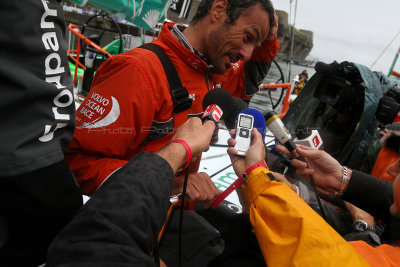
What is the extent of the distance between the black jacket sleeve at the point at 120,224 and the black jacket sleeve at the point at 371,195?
4.22ft

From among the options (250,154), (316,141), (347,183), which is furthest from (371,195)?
(250,154)

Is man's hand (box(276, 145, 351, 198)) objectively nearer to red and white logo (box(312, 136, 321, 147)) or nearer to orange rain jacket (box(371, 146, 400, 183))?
red and white logo (box(312, 136, 321, 147))

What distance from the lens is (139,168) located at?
769mm

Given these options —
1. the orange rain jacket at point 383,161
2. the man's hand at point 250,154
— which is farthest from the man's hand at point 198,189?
the orange rain jacket at point 383,161

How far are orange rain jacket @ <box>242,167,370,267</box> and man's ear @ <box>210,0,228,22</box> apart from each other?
0.97 metres

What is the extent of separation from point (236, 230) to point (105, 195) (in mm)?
761

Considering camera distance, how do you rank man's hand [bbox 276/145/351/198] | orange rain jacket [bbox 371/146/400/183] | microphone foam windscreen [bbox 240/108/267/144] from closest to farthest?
microphone foam windscreen [bbox 240/108/267/144] → man's hand [bbox 276/145/351/198] → orange rain jacket [bbox 371/146/400/183]

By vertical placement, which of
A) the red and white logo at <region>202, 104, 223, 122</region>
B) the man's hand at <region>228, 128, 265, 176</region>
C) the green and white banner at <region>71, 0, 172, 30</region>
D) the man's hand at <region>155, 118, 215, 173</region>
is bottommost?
the man's hand at <region>228, 128, 265, 176</region>

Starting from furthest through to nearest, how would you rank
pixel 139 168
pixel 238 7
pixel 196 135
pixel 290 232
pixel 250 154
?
pixel 238 7 < pixel 250 154 < pixel 196 135 < pixel 290 232 < pixel 139 168

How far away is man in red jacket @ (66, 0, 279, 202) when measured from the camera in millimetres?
1201

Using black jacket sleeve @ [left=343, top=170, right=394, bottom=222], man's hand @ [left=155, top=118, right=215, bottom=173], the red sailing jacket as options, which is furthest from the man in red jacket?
black jacket sleeve @ [left=343, top=170, right=394, bottom=222]

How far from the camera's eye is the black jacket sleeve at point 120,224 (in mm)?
588

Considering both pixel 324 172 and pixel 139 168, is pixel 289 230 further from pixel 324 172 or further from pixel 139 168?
pixel 324 172

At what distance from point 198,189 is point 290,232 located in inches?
21.1
